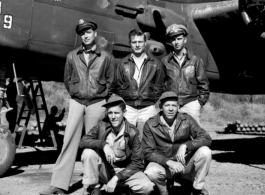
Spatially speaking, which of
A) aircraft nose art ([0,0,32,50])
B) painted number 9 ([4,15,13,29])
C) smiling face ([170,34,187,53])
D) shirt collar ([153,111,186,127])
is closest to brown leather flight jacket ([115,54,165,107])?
smiling face ([170,34,187,53])

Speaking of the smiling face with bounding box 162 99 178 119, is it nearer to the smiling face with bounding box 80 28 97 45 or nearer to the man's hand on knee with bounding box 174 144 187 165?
the man's hand on knee with bounding box 174 144 187 165

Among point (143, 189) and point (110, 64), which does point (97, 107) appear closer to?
point (110, 64)

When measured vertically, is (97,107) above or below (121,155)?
above

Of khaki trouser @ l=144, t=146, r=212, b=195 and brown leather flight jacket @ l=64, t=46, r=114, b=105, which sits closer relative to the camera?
khaki trouser @ l=144, t=146, r=212, b=195

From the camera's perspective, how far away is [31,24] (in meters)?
5.98

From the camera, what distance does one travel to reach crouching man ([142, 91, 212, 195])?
167 inches

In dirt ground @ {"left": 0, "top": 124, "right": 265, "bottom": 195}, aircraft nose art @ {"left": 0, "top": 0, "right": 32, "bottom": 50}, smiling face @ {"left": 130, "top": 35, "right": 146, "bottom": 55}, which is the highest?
aircraft nose art @ {"left": 0, "top": 0, "right": 32, "bottom": 50}

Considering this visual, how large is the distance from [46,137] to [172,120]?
7471mm

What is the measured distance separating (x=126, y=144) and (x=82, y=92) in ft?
3.19

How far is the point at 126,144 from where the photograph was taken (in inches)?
172

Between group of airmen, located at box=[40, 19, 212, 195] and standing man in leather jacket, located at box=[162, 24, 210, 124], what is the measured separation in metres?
0.01

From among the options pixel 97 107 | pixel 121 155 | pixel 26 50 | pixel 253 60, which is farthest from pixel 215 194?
pixel 253 60

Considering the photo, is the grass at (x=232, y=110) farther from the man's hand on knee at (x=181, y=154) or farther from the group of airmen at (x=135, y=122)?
the man's hand on knee at (x=181, y=154)

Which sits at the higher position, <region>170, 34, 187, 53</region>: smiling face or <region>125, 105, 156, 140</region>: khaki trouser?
<region>170, 34, 187, 53</region>: smiling face
